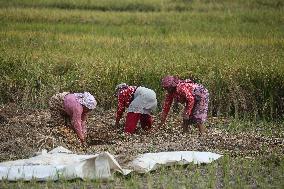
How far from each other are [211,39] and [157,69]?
3.86 metres

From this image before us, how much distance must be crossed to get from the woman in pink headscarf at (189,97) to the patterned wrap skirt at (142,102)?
0.20m

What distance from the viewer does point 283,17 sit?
16328mm

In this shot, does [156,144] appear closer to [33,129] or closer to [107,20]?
[33,129]

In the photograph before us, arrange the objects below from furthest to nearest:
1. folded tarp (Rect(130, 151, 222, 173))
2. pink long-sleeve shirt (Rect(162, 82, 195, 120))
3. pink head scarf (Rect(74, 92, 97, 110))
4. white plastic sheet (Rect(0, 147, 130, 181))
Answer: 1. pink long-sleeve shirt (Rect(162, 82, 195, 120))
2. pink head scarf (Rect(74, 92, 97, 110))
3. folded tarp (Rect(130, 151, 222, 173))
4. white plastic sheet (Rect(0, 147, 130, 181))

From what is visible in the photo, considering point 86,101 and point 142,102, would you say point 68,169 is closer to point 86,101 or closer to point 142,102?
point 86,101

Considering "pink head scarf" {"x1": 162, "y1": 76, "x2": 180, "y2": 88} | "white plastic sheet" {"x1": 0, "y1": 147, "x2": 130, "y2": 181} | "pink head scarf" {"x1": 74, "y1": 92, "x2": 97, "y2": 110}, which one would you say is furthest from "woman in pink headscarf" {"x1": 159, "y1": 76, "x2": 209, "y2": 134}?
"white plastic sheet" {"x1": 0, "y1": 147, "x2": 130, "y2": 181}

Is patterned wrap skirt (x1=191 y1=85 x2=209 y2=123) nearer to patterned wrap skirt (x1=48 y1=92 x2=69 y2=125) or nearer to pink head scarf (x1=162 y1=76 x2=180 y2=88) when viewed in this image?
pink head scarf (x1=162 y1=76 x2=180 y2=88)

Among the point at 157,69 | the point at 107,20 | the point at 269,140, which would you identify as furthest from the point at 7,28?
the point at 269,140

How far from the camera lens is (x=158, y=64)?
1017cm

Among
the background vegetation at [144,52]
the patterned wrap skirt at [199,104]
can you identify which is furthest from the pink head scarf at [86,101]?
the background vegetation at [144,52]

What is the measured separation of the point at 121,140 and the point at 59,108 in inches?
32.1

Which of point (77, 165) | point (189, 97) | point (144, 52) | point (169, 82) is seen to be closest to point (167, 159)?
point (77, 165)

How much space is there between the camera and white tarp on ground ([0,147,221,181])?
5.49m

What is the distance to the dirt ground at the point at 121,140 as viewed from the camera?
6656 mm
